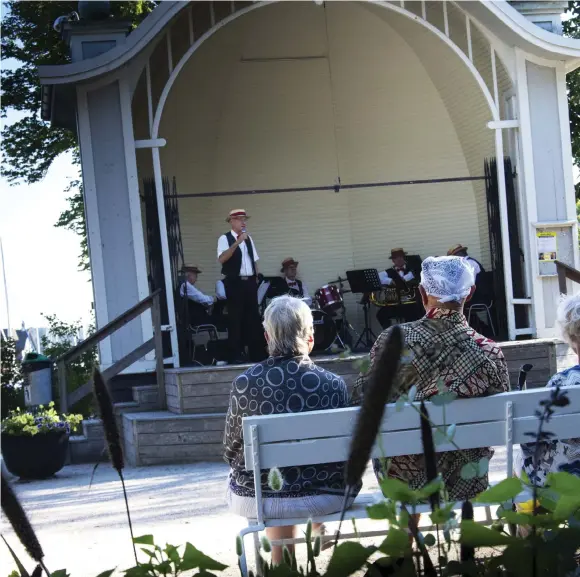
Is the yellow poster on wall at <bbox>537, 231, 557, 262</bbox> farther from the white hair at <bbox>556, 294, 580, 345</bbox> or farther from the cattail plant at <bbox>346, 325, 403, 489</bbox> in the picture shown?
the cattail plant at <bbox>346, 325, 403, 489</bbox>

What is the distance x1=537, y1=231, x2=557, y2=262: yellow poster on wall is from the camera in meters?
10.5

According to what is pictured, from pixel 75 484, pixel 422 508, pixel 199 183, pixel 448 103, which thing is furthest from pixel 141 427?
pixel 448 103

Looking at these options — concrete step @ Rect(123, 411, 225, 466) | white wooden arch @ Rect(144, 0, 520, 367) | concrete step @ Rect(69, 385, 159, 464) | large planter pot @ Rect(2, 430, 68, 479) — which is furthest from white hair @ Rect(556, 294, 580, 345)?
white wooden arch @ Rect(144, 0, 520, 367)

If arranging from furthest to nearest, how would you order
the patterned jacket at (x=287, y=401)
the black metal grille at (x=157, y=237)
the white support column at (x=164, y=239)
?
the black metal grille at (x=157, y=237) < the white support column at (x=164, y=239) < the patterned jacket at (x=287, y=401)

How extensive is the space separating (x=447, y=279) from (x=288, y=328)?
0.62 meters

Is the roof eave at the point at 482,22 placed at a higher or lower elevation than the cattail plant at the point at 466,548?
higher

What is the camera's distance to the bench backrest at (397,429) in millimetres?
3348

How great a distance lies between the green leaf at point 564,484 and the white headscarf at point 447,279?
2325mm

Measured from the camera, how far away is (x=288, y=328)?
12.7ft

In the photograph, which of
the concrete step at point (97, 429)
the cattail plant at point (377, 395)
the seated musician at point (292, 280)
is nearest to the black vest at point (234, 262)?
the concrete step at point (97, 429)

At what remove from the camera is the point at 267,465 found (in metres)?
3.38

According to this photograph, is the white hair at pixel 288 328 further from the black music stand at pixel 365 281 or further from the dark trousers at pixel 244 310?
the black music stand at pixel 365 281

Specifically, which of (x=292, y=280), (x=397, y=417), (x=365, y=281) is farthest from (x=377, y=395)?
(x=292, y=280)

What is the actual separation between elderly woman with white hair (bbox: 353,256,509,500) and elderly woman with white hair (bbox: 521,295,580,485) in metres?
0.19
